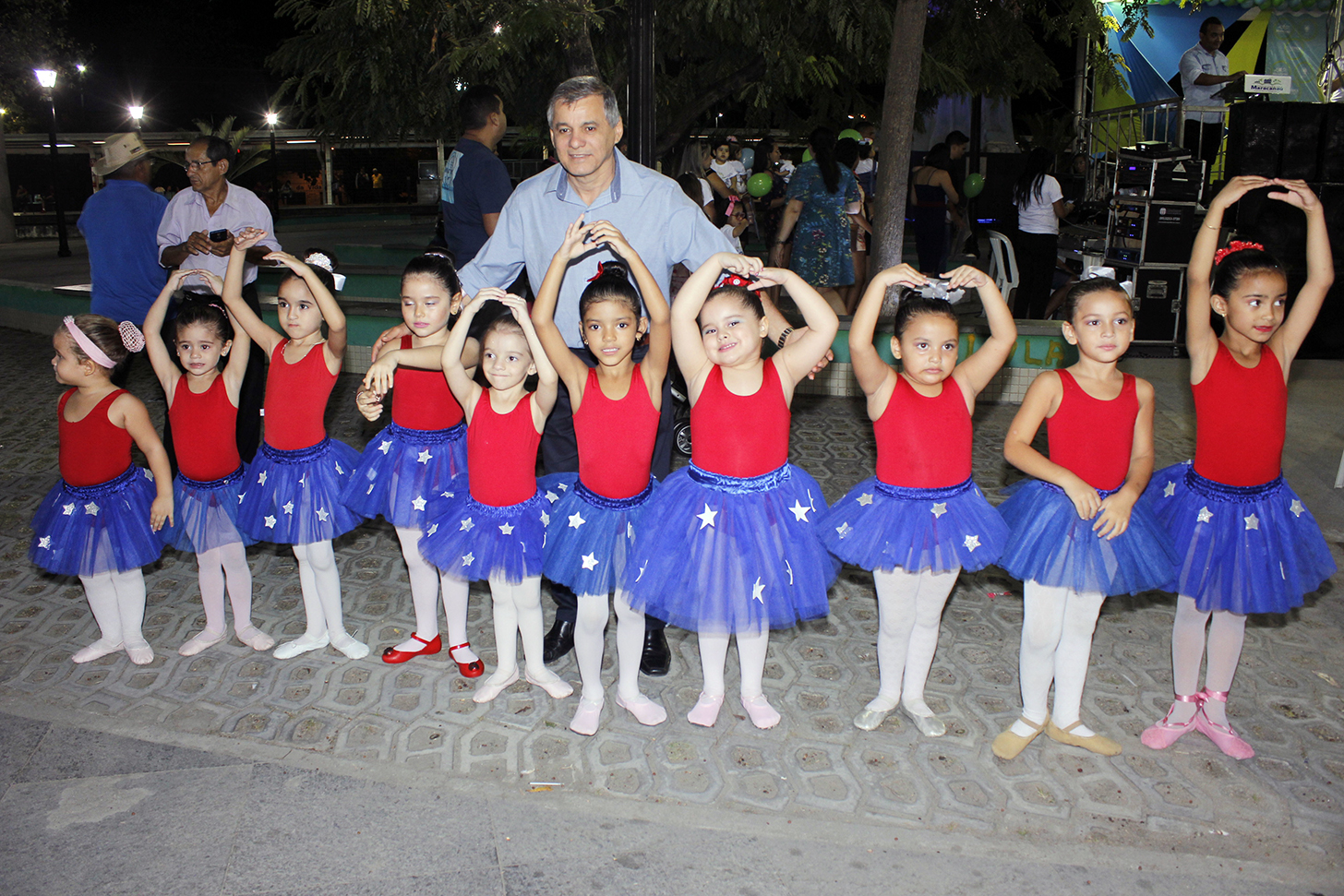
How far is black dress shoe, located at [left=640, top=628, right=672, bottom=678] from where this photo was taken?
13.5 feet

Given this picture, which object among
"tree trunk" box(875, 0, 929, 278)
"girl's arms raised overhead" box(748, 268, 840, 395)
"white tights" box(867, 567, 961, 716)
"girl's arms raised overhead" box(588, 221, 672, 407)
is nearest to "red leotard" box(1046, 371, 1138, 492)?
"white tights" box(867, 567, 961, 716)

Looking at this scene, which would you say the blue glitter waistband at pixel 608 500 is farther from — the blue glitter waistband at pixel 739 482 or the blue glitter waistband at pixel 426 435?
the blue glitter waistband at pixel 426 435

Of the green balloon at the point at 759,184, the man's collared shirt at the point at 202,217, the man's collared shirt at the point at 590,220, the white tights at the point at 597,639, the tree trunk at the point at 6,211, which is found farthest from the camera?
the tree trunk at the point at 6,211

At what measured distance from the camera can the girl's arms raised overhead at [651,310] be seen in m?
3.33

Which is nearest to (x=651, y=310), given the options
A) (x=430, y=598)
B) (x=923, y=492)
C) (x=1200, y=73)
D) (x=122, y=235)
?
(x=923, y=492)

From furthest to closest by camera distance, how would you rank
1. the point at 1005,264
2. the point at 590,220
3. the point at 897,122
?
the point at 1005,264 → the point at 897,122 → the point at 590,220

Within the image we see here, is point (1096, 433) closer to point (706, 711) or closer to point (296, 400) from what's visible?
point (706, 711)

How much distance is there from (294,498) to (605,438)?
1.43 m

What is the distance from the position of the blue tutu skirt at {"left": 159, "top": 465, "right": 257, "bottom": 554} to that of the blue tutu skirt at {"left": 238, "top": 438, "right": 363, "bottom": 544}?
75mm

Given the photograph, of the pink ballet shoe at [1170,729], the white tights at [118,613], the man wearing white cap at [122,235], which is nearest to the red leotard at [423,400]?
the white tights at [118,613]

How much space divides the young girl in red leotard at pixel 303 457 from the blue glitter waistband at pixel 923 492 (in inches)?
87.3

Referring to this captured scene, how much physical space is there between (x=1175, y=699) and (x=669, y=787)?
6.42 ft

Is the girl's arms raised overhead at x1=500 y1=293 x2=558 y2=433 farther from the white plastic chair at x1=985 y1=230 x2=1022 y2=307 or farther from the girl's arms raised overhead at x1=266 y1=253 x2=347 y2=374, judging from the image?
the white plastic chair at x1=985 y1=230 x2=1022 y2=307

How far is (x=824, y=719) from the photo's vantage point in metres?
3.75
